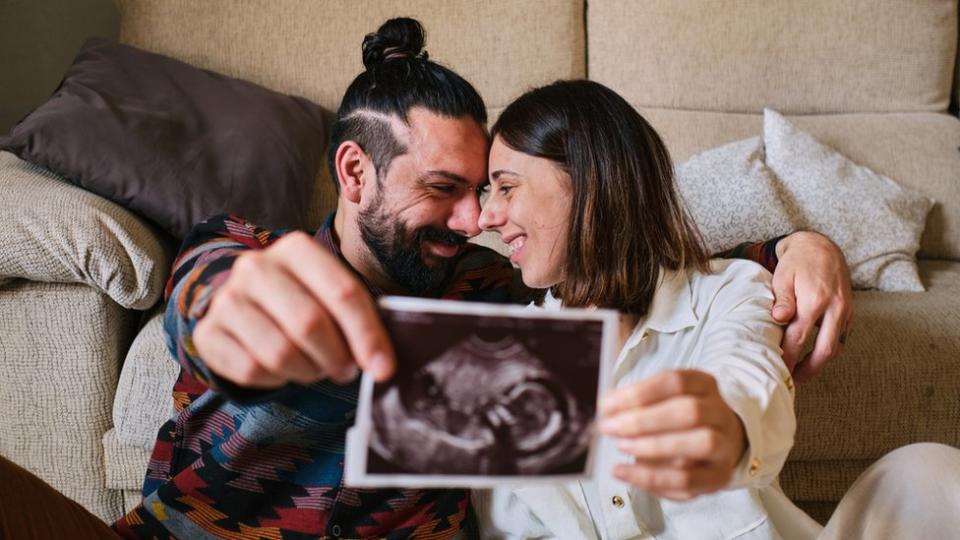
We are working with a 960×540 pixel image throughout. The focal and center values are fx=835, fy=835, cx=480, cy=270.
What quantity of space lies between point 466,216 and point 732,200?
786mm

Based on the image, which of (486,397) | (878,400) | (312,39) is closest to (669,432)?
(486,397)

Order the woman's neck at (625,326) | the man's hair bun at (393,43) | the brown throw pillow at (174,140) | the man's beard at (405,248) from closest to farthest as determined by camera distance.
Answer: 1. the woman's neck at (625,326)
2. the man's beard at (405,248)
3. the man's hair bun at (393,43)
4. the brown throw pillow at (174,140)

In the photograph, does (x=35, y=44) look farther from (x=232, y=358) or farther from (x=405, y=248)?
(x=232, y=358)

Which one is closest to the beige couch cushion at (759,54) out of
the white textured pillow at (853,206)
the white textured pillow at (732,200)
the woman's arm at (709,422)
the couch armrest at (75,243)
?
the white textured pillow at (853,206)

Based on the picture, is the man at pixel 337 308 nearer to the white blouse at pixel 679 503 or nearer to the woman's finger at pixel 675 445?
the white blouse at pixel 679 503

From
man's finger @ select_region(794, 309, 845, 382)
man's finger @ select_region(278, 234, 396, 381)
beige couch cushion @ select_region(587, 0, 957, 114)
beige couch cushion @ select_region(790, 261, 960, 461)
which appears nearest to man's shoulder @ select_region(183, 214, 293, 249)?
man's finger @ select_region(278, 234, 396, 381)

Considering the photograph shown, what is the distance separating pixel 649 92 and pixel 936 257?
0.81m

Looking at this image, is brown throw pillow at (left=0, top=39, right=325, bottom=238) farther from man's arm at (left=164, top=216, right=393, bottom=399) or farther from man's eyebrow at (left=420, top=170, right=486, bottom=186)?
man's arm at (left=164, top=216, right=393, bottom=399)

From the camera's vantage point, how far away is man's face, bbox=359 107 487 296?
1.26m

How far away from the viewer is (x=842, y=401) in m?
1.44

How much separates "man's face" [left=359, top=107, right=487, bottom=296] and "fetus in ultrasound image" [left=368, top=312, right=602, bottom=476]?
607mm

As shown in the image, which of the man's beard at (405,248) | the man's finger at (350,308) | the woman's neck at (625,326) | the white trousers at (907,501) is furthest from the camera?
the man's beard at (405,248)

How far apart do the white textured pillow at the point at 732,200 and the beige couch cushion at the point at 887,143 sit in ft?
0.58

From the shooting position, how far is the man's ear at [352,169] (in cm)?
135
